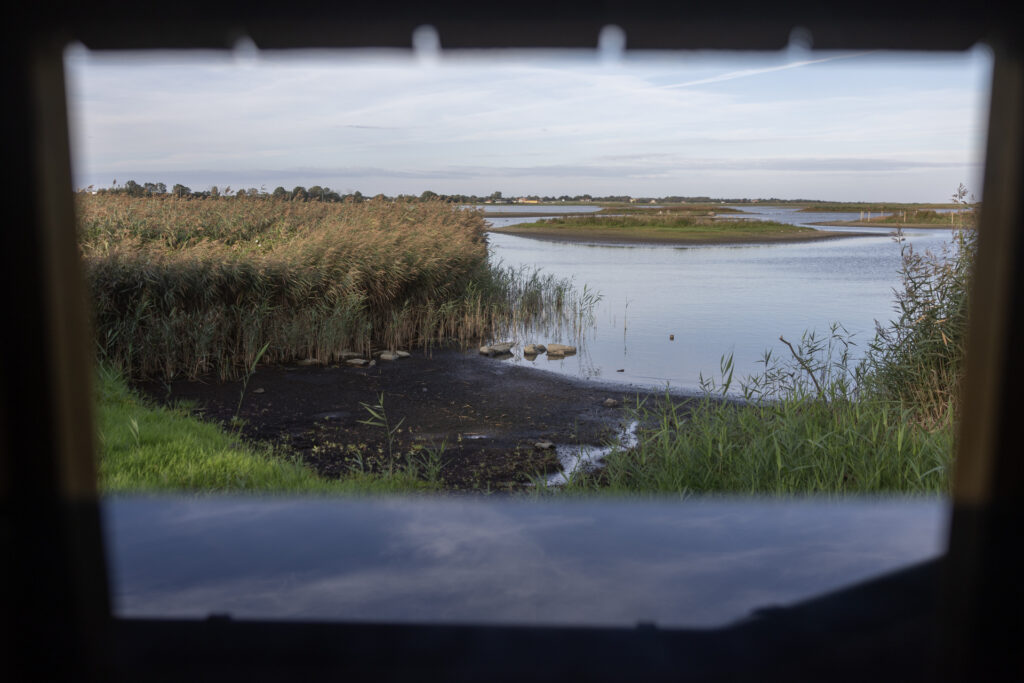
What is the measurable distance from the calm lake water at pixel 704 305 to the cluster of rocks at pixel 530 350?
173 mm

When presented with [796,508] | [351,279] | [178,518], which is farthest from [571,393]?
[178,518]

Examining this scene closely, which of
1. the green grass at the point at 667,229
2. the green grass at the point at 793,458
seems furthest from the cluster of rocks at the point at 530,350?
the green grass at the point at 667,229

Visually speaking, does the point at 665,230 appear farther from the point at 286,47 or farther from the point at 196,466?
the point at 286,47

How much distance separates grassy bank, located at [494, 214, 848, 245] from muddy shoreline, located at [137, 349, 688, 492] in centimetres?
2951

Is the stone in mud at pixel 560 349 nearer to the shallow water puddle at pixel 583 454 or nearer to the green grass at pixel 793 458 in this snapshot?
the shallow water puddle at pixel 583 454

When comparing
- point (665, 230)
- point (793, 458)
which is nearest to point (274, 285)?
point (793, 458)

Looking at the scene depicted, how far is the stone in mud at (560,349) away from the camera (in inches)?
460

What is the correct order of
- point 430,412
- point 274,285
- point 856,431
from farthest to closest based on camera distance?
point 274,285 < point 430,412 < point 856,431

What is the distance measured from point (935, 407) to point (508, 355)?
660cm

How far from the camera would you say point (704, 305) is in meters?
16.6

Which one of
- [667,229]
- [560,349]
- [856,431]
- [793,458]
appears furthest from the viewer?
[667,229]

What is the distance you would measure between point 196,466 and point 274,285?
517 centimetres

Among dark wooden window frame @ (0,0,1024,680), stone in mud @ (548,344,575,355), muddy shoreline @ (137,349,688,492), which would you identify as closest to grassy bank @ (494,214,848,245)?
stone in mud @ (548,344,575,355)

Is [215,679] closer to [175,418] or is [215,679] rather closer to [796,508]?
[796,508]
